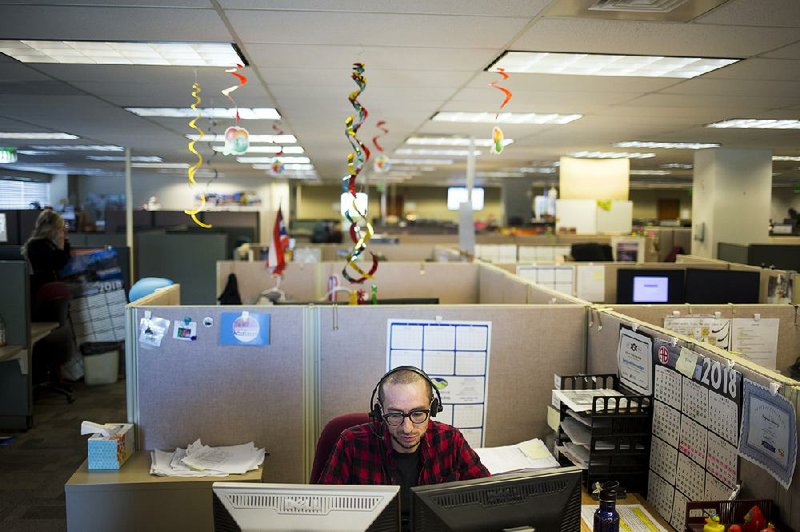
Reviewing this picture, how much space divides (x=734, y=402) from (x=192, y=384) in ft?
6.47

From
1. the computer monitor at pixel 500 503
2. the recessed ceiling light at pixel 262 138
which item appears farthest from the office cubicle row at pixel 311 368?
the recessed ceiling light at pixel 262 138

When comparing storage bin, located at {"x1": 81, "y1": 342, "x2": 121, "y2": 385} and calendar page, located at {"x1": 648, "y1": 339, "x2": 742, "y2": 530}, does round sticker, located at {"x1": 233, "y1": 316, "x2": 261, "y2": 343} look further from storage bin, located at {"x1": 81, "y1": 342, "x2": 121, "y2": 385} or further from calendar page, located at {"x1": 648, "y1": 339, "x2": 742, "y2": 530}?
storage bin, located at {"x1": 81, "y1": 342, "x2": 121, "y2": 385}

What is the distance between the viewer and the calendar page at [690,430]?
182 centimetres

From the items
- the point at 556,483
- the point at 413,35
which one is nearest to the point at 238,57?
the point at 413,35

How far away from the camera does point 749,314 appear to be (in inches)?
109

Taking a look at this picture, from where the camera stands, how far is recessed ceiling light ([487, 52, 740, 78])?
350cm

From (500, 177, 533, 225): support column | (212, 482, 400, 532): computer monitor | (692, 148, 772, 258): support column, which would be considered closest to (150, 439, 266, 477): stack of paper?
(212, 482, 400, 532): computer monitor

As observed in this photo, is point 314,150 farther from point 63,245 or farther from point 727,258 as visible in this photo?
point 727,258

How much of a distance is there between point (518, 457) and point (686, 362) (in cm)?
76

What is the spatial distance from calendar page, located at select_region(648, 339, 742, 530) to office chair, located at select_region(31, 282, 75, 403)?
193 inches

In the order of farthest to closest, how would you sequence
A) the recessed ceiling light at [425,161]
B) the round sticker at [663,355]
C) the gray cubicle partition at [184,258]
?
1. the recessed ceiling light at [425,161]
2. the gray cubicle partition at [184,258]
3. the round sticker at [663,355]

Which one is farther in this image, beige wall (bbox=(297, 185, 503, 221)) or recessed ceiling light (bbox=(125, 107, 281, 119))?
beige wall (bbox=(297, 185, 503, 221))

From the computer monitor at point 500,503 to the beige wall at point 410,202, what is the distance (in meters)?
22.5

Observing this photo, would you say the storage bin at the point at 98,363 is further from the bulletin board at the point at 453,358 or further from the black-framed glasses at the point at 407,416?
the black-framed glasses at the point at 407,416
